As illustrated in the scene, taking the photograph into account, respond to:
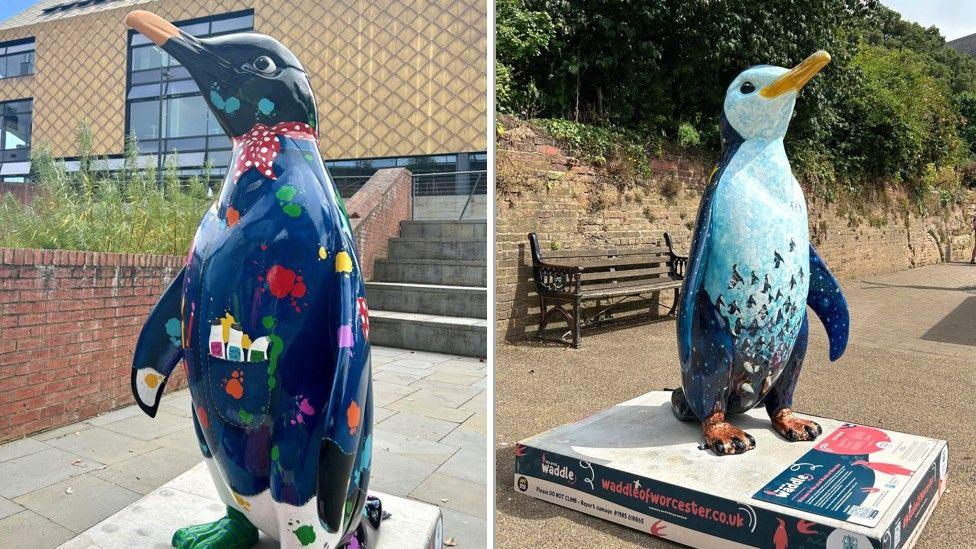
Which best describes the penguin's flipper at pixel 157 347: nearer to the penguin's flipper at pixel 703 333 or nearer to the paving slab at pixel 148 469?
the paving slab at pixel 148 469

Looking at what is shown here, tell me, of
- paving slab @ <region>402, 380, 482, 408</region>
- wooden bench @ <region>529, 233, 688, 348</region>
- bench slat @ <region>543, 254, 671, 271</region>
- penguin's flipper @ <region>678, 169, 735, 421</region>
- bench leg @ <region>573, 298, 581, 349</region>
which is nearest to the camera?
paving slab @ <region>402, 380, 482, 408</region>

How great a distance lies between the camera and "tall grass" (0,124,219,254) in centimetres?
108

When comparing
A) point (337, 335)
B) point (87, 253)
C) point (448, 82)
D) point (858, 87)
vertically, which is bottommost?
point (337, 335)

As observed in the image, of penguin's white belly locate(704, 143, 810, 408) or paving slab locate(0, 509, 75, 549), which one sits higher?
penguin's white belly locate(704, 143, 810, 408)

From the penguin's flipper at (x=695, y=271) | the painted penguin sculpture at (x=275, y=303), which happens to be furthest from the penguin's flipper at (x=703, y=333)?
the painted penguin sculpture at (x=275, y=303)

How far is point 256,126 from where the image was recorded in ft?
3.30

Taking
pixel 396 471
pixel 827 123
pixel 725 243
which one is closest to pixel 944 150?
pixel 827 123

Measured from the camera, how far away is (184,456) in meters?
1.28

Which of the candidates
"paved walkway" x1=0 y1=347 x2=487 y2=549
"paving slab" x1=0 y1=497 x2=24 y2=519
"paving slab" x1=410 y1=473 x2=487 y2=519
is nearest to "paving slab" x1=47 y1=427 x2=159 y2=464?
"paved walkway" x1=0 y1=347 x2=487 y2=549

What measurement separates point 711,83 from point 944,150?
5426 millimetres

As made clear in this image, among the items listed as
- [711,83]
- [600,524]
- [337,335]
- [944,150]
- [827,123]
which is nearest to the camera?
[337,335]

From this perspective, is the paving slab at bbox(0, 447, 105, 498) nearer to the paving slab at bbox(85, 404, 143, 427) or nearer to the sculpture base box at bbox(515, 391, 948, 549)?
the paving slab at bbox(85, 404, 143, 427)

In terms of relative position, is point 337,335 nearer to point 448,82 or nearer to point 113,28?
point 448,82

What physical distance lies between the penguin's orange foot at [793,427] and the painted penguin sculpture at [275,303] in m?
1.54
